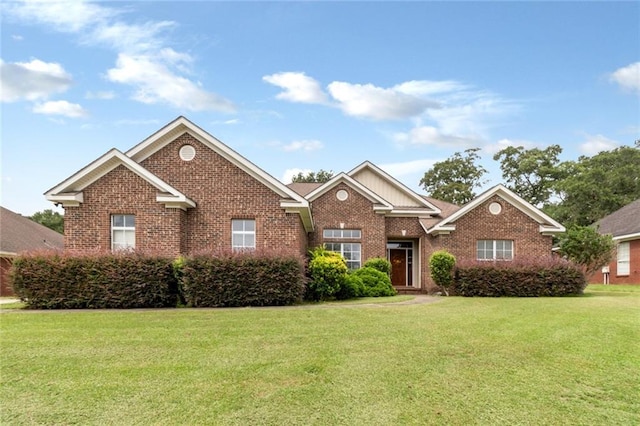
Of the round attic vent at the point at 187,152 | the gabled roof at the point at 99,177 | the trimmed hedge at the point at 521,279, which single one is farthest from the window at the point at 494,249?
the gabled roof at the point at 99,177

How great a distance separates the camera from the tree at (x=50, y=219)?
50.5 meters

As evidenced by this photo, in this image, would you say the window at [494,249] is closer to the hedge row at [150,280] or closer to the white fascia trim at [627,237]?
the white fascia trim at [627,237]

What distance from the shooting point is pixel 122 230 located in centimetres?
1541

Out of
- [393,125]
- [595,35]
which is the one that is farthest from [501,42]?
[393,125]

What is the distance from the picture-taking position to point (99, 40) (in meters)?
13.0

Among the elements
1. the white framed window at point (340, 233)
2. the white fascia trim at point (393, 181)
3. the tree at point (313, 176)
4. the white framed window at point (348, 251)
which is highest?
the tree at point (313, 176)

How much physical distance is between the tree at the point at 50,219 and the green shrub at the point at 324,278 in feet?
148

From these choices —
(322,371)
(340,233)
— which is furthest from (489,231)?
(322,371)

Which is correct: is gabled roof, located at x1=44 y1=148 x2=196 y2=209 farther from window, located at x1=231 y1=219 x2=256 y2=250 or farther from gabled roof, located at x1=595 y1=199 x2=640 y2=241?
gabled roof, located at x1=595 y1=199 x2=640 y2=241

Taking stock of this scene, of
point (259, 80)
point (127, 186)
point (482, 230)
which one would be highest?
point (259, 80)

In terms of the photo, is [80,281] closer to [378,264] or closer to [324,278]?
[324,278]

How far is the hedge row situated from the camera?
13.0 metres

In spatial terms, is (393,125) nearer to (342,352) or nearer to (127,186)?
(127,186)

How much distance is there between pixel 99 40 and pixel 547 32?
1328cm
